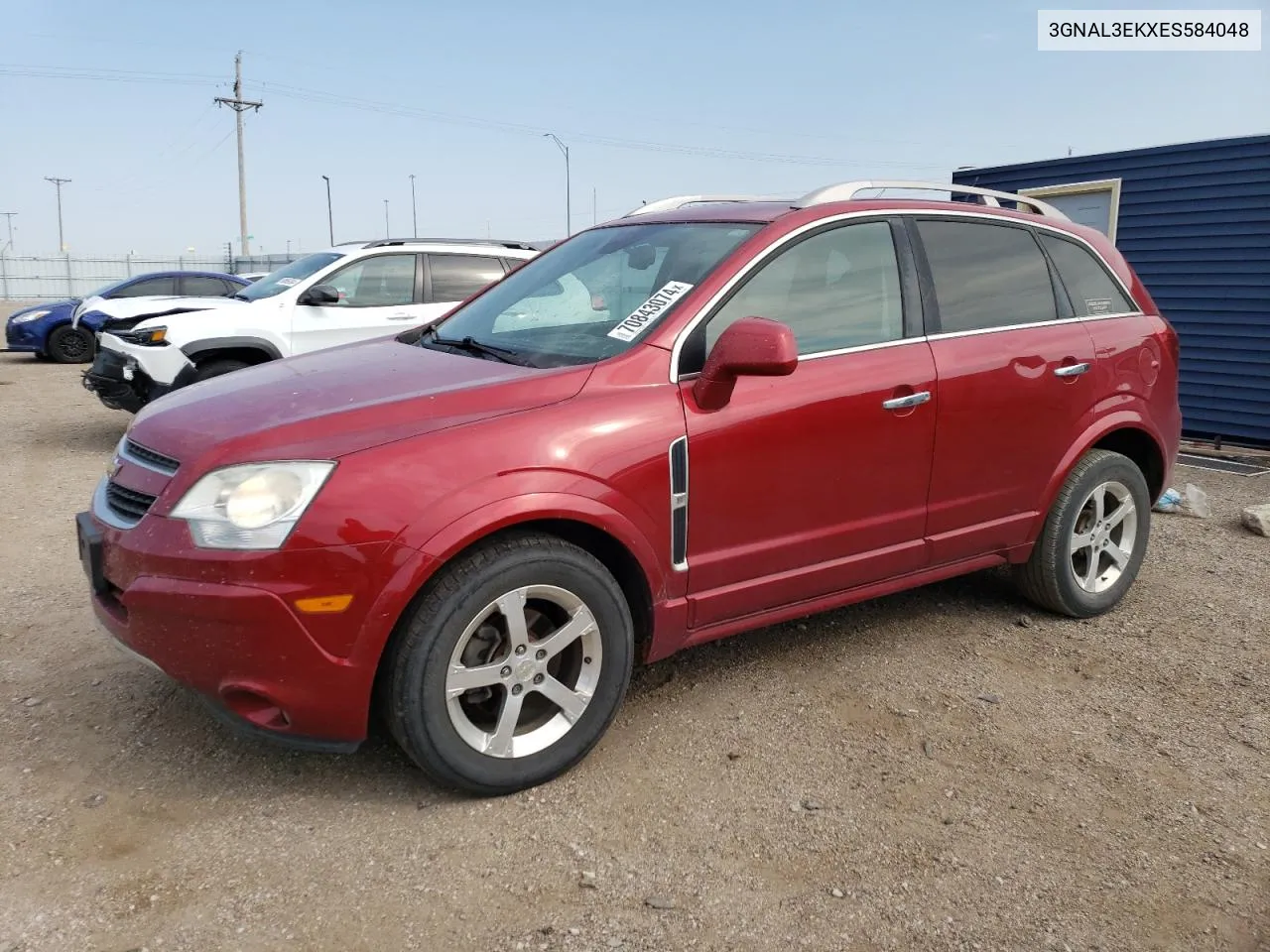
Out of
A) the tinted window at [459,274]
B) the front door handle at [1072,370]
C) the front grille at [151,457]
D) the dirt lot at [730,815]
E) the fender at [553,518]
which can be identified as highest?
the tinted window at [459,274]

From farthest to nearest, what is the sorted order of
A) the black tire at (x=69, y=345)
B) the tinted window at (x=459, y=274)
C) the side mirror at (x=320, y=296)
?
the black tire at (x=69, y=345) → the tinted window at (x=459, y=274) → the side mirror at (x=320, y=296)

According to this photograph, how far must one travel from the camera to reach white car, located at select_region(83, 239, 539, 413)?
7719mm

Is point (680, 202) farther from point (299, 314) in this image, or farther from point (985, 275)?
point (299, 314)

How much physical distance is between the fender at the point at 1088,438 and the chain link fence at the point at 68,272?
44538mm

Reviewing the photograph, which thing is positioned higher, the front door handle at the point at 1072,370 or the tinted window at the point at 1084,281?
the tinted window at the point at 1084,281

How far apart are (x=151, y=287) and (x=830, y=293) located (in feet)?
48.5

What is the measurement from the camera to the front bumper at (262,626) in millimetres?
2535

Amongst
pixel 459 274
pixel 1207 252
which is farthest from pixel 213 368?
pixel 1207 252

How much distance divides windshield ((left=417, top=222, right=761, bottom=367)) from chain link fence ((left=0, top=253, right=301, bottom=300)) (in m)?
43.7

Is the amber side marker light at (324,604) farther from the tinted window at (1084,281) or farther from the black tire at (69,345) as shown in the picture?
the black tire at (69,345)

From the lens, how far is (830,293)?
11.7ft

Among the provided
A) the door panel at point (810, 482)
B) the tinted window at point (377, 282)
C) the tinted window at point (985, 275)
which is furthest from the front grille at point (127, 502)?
the tinted window at point (377, 282)

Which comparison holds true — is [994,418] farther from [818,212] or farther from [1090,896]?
[1090,896]

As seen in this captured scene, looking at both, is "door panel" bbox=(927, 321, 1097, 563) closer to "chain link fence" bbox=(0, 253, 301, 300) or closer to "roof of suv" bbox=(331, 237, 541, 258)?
"roof of suv" bbox=(331, 237, 541, 258)
